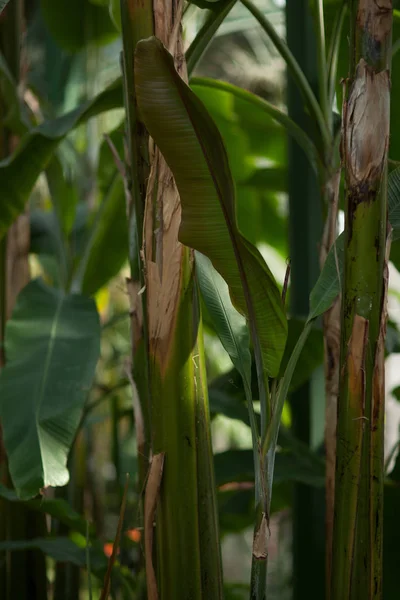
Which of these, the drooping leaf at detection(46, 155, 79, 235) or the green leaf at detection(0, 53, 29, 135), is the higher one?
the green leaf at detection(0, 53, 29, 135)

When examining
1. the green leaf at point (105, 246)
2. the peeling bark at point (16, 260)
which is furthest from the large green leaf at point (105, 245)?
the peeling bark at point (16, 260)

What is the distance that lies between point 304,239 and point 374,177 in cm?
43

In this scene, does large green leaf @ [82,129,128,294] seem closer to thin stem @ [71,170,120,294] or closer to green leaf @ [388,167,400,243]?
thin stem @ [71,170,120,294]

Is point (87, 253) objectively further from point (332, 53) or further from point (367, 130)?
point (367, 130)

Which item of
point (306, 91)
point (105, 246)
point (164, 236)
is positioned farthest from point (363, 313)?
point (105, 246)

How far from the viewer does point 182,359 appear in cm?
49

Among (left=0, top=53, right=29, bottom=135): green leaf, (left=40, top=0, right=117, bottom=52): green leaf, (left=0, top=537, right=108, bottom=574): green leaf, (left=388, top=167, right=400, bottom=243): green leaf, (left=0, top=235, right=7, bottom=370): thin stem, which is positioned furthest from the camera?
(left=40, top=0, right=117, bottom=52): green leaf

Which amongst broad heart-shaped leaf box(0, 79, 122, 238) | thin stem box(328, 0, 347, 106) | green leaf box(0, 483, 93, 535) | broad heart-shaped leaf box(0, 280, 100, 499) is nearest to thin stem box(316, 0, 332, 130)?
thin stem box(328, 0, 347, 106)

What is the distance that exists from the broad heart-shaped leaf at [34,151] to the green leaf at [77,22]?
393mm

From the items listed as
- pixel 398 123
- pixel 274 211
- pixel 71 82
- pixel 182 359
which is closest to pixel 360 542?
pixel 182 359

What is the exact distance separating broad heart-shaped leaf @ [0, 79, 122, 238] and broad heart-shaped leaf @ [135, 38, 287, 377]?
31 centimetres

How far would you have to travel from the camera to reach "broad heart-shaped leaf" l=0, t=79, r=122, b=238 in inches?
28.1

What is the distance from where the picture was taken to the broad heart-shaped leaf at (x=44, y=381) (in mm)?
583

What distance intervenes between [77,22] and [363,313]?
0.85 m
